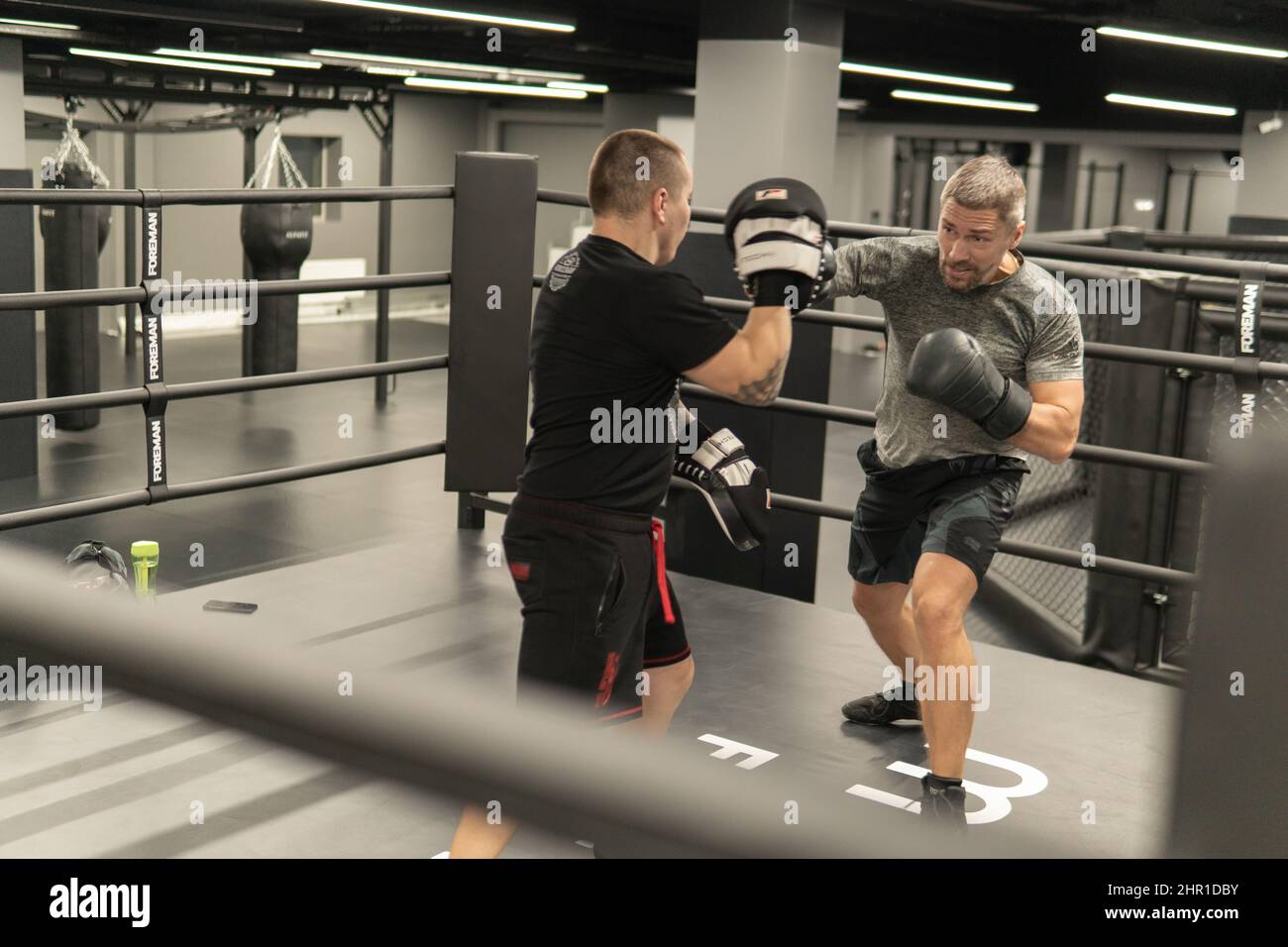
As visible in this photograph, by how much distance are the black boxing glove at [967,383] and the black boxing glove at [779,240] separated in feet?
1.08

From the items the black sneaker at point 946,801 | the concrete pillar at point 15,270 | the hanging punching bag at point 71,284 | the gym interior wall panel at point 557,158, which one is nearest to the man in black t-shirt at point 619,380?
the black sneaker at point 946,801

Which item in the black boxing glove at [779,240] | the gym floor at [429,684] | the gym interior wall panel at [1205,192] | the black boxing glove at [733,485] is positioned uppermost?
the gym interior wall panel at [1205,192]

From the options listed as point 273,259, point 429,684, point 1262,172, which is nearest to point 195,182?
point 273,259

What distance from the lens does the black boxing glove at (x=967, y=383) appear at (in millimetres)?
2633

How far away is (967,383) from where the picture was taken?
2.63 meters

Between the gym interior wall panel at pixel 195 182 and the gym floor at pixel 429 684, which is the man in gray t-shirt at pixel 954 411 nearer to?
the gym floor at pixel 429 684

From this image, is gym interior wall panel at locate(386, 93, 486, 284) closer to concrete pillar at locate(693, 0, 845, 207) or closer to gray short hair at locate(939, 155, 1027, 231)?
concrete pillar at locate(693, 0, 845, 207)

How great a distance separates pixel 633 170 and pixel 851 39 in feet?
21.5

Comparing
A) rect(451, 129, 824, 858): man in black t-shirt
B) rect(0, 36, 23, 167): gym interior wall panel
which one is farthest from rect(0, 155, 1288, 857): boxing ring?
rect(0, 36, 23, 167): gym interior wall panel

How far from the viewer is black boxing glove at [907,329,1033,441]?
2633mm

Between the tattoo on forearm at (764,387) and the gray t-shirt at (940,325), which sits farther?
the gray t-shirt at (940,325)

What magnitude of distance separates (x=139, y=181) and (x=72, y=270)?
5.80 metres

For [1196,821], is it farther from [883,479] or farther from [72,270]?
[72,270]
